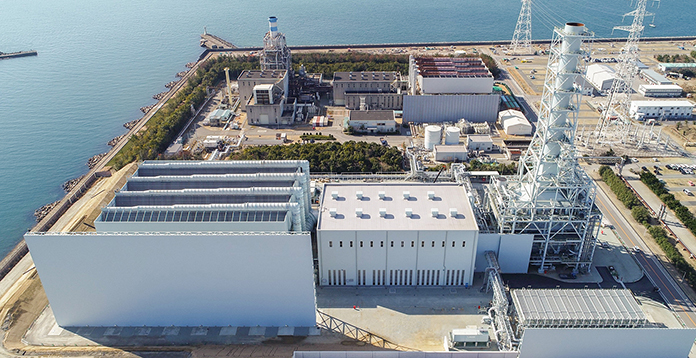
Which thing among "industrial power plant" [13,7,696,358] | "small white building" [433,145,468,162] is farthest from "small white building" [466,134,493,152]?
"industrial power plant" [13,7,696,358]

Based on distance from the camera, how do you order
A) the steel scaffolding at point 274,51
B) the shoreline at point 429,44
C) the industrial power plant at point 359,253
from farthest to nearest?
the shoreline at point 429,44 → the steel scaffolding at point 274,51 → the industrial power plant at point 359,253

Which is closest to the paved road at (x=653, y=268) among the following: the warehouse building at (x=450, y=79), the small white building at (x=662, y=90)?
the warehouse building at (x=450, y=79)

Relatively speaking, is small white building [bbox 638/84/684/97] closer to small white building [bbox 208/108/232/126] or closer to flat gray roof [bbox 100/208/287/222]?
small white building [bbox 208/108/232/126]

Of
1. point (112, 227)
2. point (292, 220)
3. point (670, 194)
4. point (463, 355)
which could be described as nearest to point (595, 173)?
point (670, 194)

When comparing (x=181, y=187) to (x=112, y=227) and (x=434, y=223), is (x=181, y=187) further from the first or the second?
(x=434, y=223)

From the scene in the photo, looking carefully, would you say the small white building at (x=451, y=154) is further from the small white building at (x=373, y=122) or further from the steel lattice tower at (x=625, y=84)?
the steel lattice tower at (x=625, y=84)
